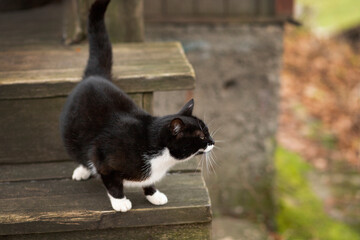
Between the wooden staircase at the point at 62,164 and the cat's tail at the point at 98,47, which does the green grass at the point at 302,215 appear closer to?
the wooden staircase at the point at 62,164

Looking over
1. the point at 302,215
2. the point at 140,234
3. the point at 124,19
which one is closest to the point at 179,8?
the point at 124,19

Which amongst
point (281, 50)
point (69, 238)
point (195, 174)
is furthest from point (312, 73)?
point (69, 238)

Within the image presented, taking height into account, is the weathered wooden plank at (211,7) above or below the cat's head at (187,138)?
below

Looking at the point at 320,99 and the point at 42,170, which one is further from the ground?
the point at 42,170

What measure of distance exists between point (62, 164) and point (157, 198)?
61 centimetres

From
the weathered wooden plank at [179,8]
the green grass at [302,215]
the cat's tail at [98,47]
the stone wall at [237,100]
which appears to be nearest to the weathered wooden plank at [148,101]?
the cat's tail at [98,47]

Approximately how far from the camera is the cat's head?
168 centimetres

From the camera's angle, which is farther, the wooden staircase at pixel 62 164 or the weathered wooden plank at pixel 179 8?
the weathered wooden plank at pixel 179 8

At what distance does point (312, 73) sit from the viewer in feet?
23.0

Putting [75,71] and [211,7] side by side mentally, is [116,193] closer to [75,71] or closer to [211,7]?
[75,71]

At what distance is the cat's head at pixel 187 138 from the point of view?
1.68 meters

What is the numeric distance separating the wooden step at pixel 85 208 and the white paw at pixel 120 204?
2 cm

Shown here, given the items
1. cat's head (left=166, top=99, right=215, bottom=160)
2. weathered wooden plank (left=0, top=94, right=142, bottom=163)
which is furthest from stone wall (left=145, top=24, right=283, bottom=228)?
cat's head (left=166, top=99, right=215, bottom=160)

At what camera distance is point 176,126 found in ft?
5.45
